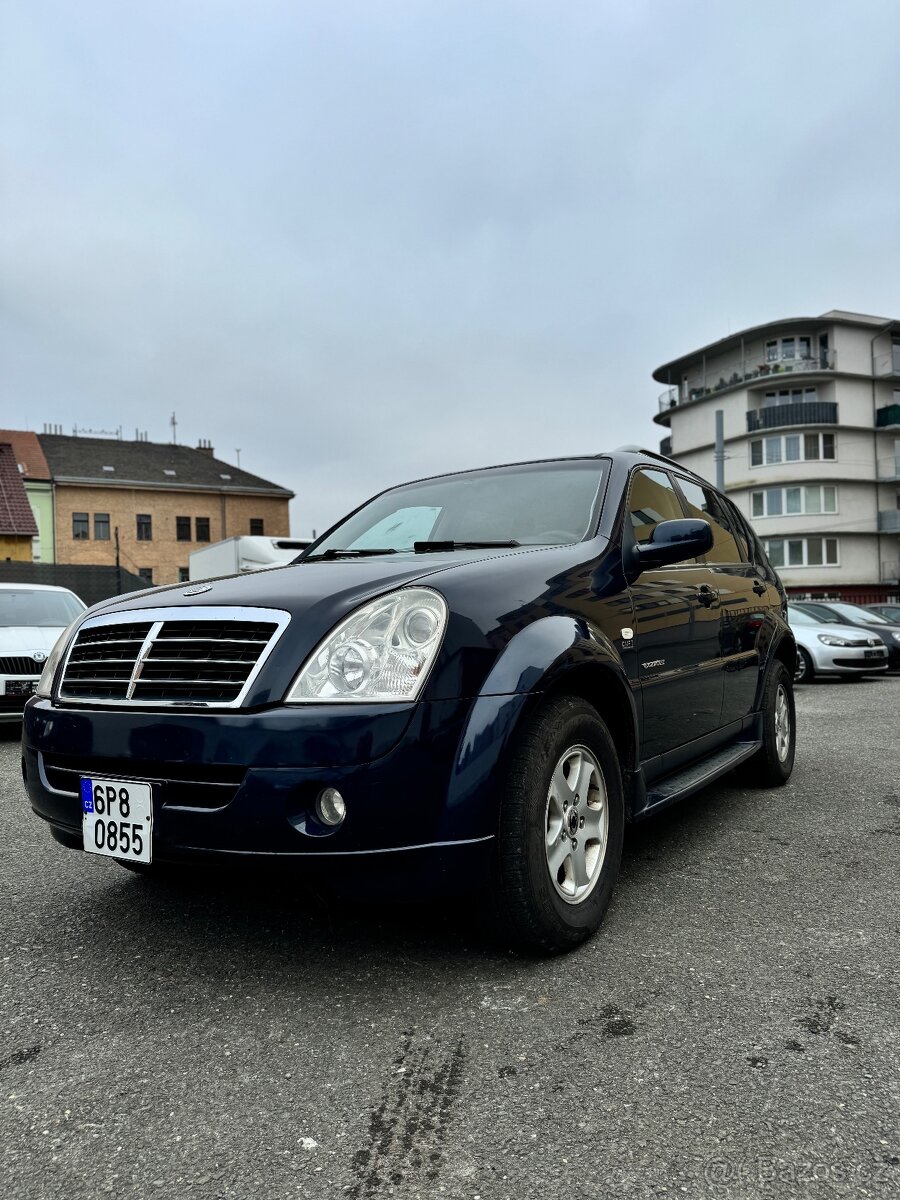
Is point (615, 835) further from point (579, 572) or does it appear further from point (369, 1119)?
point (369, 1119)

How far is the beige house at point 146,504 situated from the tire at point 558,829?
4540 cm

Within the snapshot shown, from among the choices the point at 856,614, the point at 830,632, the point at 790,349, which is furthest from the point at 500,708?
the point at 790,349

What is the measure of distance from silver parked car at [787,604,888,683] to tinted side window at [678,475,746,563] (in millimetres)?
8492

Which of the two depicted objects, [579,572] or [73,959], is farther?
[579,572]

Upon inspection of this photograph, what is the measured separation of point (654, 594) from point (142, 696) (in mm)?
1869

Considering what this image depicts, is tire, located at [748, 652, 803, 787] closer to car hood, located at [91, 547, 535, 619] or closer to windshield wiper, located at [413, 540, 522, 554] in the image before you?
windshield wiper, located at [413, 540, 522, 554]

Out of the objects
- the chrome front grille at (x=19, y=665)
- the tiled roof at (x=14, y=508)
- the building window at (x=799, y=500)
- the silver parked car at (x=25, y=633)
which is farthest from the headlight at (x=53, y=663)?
the building window at (x=799, y=500)

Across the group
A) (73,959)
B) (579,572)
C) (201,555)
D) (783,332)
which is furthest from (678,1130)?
(783,332)

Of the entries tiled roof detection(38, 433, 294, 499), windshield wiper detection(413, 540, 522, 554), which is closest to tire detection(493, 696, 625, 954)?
windshield wiper detection(413, 540, 522, 554)

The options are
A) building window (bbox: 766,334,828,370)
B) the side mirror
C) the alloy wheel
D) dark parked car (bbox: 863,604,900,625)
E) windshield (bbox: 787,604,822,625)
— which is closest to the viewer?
the alloy wheel

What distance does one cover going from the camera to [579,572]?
2.93 metres

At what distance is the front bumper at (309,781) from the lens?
222 cm

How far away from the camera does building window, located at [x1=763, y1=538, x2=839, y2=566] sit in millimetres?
43281

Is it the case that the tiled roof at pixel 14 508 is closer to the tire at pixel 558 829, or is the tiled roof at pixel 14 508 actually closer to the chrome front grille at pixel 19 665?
the chrome front grille at pixel 19 665
